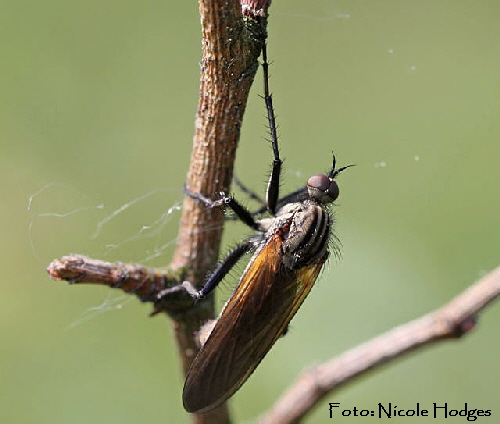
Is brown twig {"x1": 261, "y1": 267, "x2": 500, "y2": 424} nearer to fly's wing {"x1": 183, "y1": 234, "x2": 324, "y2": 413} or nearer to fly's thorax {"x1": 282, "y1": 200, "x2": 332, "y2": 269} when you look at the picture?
fly's wing {"x1": 183, "y1": 234, "x2": 324, "y2": 413}

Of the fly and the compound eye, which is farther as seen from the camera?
the compound eye

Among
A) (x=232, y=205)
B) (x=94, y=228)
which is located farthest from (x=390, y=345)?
(x=94, y=228)

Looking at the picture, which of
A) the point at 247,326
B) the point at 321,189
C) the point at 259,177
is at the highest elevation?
the point at 259,177

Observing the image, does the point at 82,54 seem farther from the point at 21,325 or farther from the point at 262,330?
the point at 262,330

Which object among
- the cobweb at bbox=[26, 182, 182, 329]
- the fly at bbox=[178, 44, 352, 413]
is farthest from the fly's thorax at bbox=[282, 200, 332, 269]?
the cobweb at bbox=[26, 182, 182, 329]

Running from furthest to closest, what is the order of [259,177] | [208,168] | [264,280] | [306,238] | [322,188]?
[259,177], [322,188], [306,238], [264,280], [208,168]

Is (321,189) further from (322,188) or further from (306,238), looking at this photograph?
(306,238)

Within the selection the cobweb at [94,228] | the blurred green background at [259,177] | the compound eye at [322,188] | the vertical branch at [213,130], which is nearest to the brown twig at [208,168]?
the vertical branch at [213,130]
